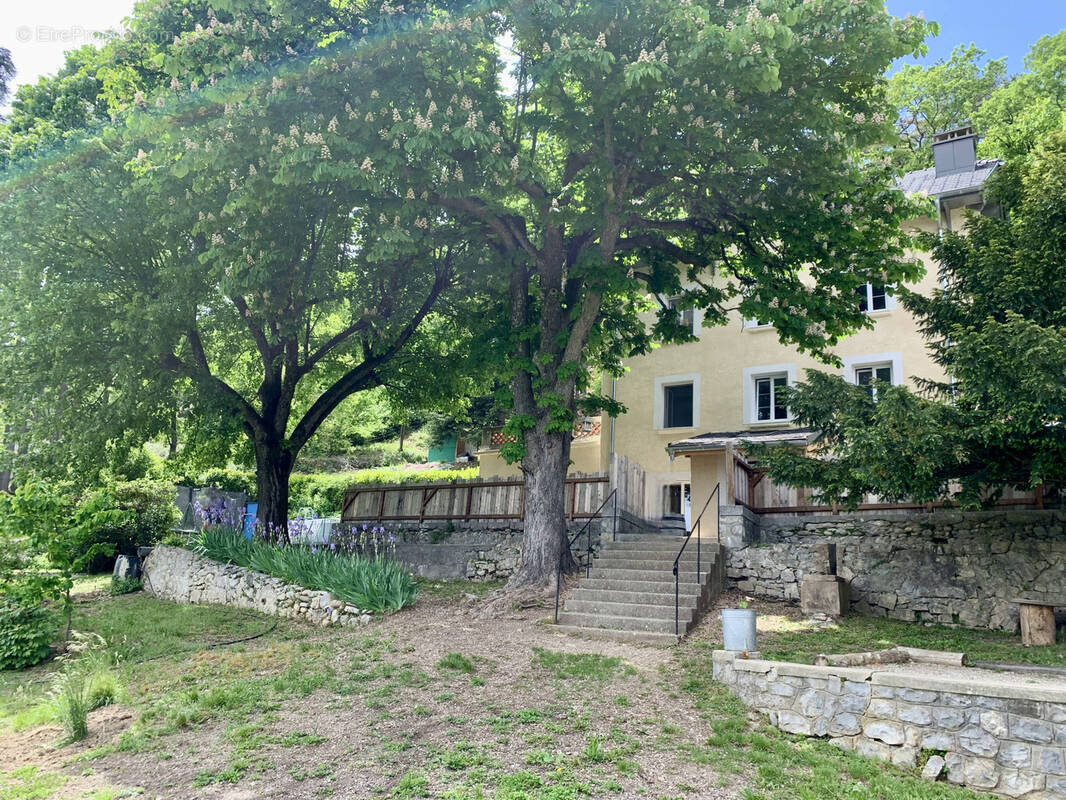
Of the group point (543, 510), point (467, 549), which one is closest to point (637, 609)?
point (543, 510)

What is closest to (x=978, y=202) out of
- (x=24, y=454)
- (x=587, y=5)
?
(x=587, y=5)

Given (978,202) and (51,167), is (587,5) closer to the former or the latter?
(51,167)

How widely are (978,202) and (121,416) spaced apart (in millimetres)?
19288

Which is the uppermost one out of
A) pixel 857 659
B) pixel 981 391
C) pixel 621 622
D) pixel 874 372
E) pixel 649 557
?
pixel 874 372

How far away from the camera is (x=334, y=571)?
11.8 m

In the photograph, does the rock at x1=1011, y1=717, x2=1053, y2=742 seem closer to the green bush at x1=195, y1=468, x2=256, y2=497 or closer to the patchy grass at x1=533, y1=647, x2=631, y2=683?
the patchy grass at x1=533, y1=647, x2=631, y2=683

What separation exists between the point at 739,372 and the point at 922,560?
7777 mm

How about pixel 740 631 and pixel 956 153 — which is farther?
pixel 956 153

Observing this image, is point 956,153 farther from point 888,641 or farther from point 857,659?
point 857,659

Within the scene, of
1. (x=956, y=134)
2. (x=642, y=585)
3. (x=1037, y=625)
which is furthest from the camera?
(x=956, y=134)

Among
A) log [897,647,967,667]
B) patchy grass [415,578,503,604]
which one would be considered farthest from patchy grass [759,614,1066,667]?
patchy grass [415,578,503,604]

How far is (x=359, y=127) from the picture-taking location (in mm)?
9414

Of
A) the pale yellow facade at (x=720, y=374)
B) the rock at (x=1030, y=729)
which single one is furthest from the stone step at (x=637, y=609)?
the pale yellow facade at (x=720, y=374)

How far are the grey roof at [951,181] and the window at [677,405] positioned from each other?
704cm
